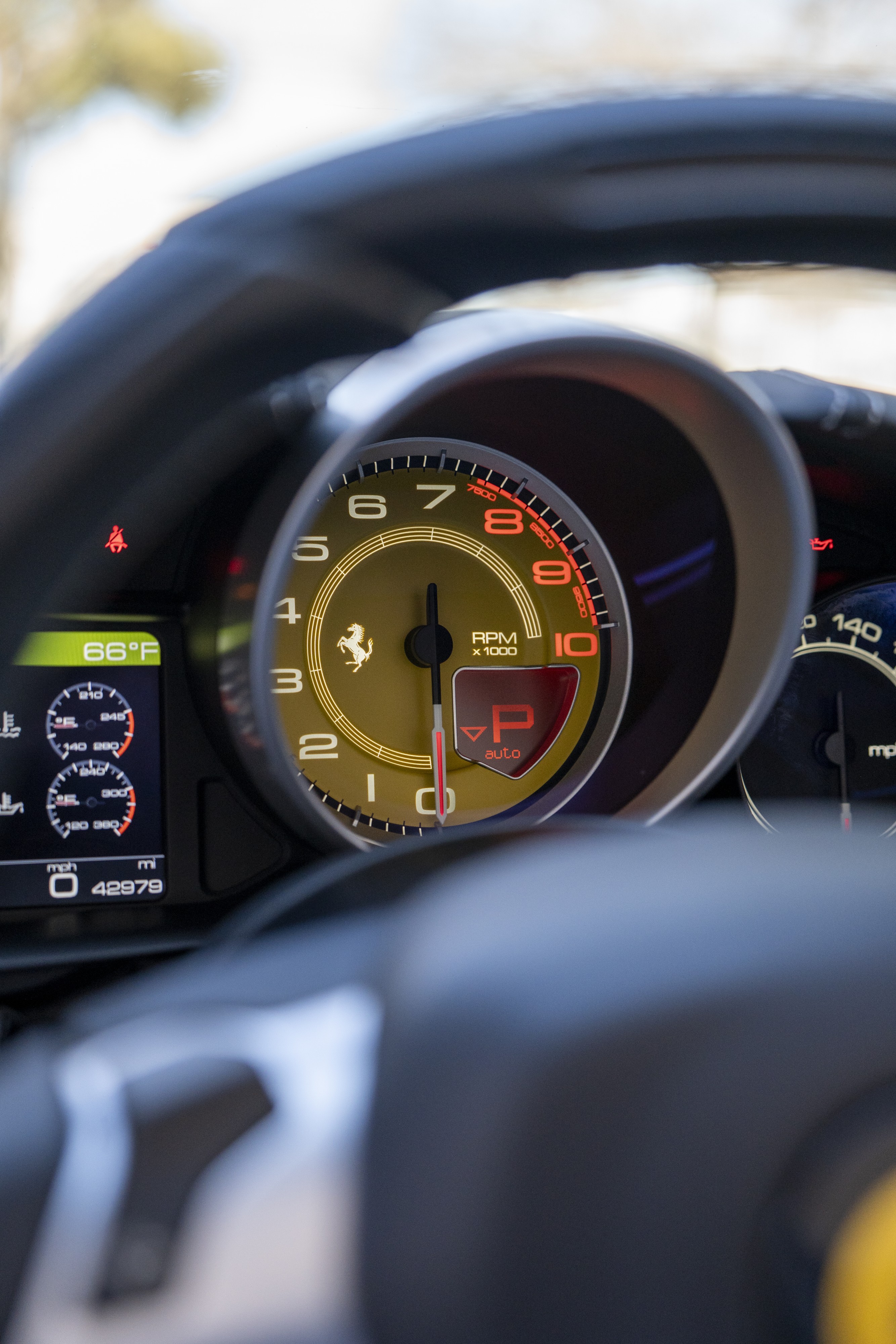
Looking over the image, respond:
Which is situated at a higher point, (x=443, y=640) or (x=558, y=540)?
(x=558, y=540)

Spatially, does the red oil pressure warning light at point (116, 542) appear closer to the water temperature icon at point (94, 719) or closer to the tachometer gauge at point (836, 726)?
the water temperature icon at point (94, 719)

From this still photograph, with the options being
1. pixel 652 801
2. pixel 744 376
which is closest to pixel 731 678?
pixel 652 801

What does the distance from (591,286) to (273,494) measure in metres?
0.72

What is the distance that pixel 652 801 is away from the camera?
1.27 meters

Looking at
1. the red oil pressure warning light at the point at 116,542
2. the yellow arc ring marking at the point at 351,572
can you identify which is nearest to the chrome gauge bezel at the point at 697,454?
the yellow arc ring marking at the point at 351,572

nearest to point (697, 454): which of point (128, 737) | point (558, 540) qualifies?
point (558, 540)

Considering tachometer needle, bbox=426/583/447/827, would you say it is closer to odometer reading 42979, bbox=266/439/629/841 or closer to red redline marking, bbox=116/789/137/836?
odometer reading 42979, bbox=266/439/629/841

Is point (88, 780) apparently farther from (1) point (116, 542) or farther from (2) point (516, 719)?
(1) point (116, 542)

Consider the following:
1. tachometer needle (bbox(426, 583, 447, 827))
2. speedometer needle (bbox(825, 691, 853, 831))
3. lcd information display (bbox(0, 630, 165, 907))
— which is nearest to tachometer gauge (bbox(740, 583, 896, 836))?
speedometer needle (bbox(825, 691, 853, 831))

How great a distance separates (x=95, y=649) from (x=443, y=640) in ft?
1.35

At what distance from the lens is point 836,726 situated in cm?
175

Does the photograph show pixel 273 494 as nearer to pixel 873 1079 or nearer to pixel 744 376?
pixel 744 376

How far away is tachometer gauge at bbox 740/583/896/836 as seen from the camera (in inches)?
67.9

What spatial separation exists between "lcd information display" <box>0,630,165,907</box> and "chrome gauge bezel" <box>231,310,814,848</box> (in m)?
0.35
